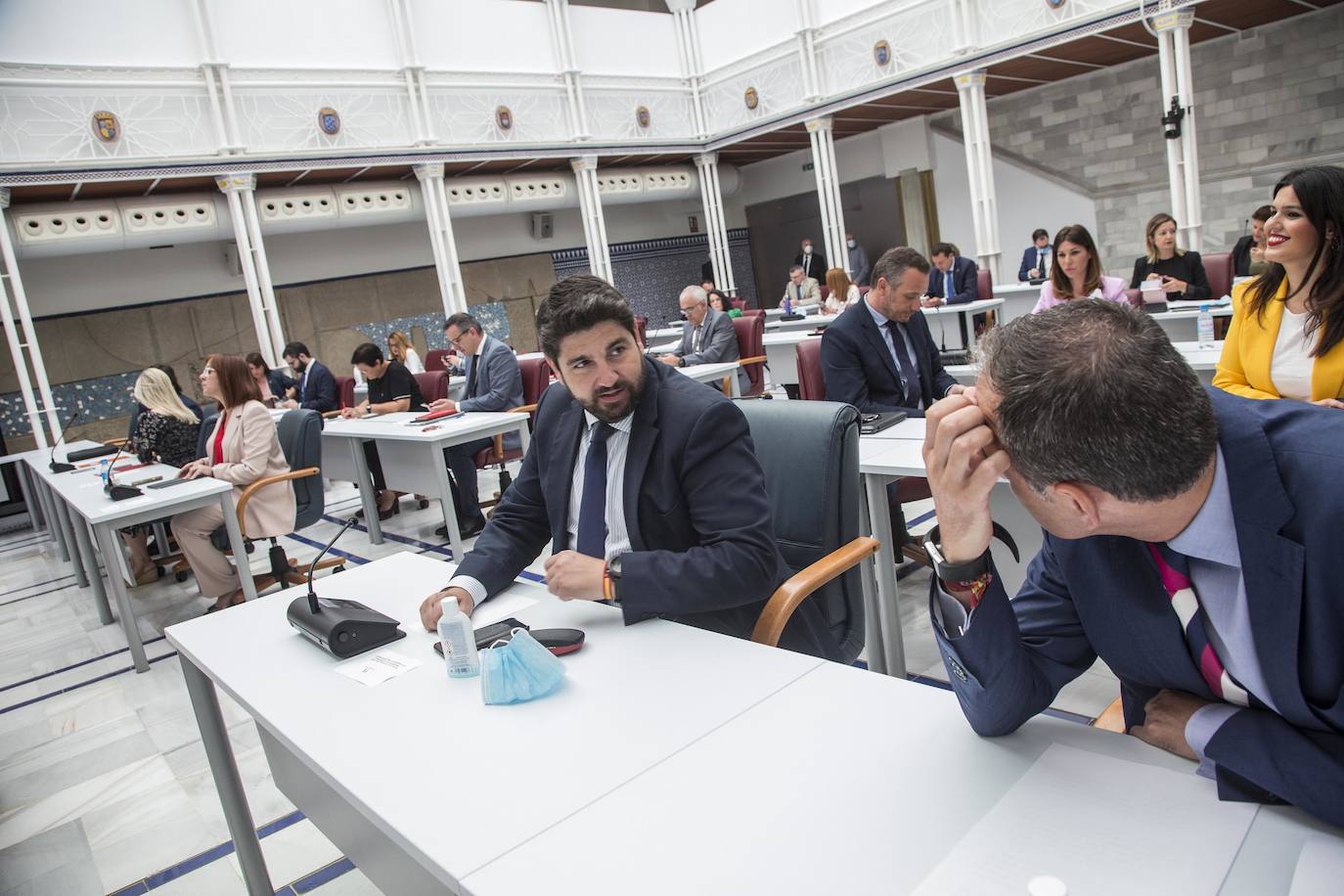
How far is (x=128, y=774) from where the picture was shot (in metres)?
3.10

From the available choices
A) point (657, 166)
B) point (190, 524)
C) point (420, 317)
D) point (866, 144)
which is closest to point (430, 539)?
point (190, 524)

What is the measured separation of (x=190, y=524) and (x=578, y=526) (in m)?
3.26

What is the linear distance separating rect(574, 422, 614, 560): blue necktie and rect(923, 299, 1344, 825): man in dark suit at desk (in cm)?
106

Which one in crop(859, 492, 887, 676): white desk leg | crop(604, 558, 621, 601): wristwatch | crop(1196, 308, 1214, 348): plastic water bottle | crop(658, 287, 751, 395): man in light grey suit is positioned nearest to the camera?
crop(604, 558, 621, 601): wristwatch

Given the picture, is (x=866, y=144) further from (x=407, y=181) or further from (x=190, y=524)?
(x=190, y=524)

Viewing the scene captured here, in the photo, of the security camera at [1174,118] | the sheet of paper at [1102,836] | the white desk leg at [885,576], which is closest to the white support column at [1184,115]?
the security camera at [1174,118]

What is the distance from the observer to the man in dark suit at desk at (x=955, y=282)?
848 centimetres

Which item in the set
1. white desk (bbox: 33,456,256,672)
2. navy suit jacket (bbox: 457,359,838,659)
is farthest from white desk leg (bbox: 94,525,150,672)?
navy suit jacket (bbox: 457,359,838,659)

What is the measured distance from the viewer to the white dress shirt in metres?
1.93

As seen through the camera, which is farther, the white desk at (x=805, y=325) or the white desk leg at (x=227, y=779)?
the white desk at (x=805, y=325)

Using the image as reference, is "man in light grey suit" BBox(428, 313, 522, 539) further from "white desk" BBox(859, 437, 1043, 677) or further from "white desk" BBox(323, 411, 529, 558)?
"white desk" BBox(859, 437, 1043, 677)

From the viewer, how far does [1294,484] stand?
0.87 meters

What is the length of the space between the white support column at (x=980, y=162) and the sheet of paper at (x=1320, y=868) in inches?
429

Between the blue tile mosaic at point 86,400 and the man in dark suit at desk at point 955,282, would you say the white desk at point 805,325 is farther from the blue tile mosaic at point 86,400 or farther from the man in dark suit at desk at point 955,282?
the blue tile mosaic at point 86,400
